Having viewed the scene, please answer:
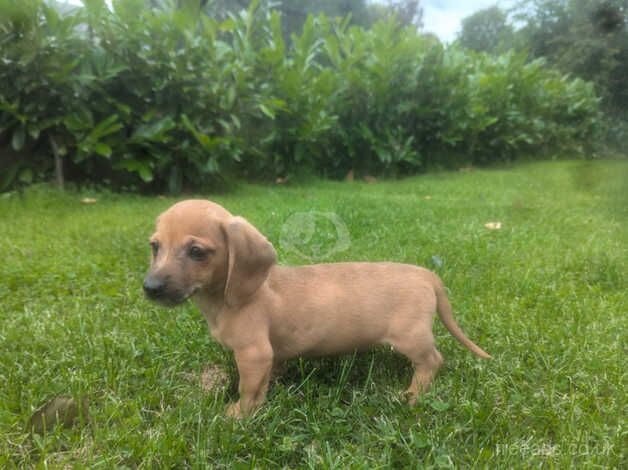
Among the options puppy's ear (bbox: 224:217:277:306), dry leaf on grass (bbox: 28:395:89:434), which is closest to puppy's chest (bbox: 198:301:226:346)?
puppy's ear (bbox: 224:217:277:306)

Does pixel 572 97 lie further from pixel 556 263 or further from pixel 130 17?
pixel 130 17

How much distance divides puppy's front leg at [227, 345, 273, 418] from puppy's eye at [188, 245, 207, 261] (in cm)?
45

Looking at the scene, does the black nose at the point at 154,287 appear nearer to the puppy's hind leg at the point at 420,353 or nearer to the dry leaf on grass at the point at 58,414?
the dry leaf on grass at the point at 58,414

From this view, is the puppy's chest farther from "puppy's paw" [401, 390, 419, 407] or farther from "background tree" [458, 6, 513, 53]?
"background tree" [458, 6, 513, 53]

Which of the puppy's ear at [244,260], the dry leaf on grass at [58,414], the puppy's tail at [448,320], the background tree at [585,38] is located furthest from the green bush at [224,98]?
the dry leaf on grass at [58,414]

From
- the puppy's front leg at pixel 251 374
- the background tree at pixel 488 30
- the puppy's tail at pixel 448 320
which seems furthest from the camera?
the puppy's tail at pixel 448 320

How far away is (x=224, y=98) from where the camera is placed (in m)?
6.93

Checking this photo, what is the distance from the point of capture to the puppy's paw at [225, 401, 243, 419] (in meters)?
2.02

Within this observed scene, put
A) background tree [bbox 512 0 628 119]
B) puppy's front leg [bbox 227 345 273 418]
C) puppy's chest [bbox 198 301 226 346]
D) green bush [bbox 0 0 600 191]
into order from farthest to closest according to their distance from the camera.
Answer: green bush [bbox 0 0 600 191] < puppy's chest [bbox 198 301 226 346] < puppy's front leg [bbox 227 345 273 418] < background tree [bbox 512 0 628 119]

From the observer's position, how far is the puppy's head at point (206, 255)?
206 centimetres

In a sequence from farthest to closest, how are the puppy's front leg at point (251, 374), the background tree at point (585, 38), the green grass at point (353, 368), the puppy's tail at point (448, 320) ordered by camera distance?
the puppy's tail at point (448, 320), the puppy's front leg at point (251, 374), the green grass at point (353, 368), the background tree at point (585, 38)

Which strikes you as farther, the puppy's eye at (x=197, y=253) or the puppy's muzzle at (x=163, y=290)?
the puppy's eye at (x=197, y=253)

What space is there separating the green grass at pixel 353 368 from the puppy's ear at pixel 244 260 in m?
0.45

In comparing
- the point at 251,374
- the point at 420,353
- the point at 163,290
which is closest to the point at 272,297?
the point at 251,374
